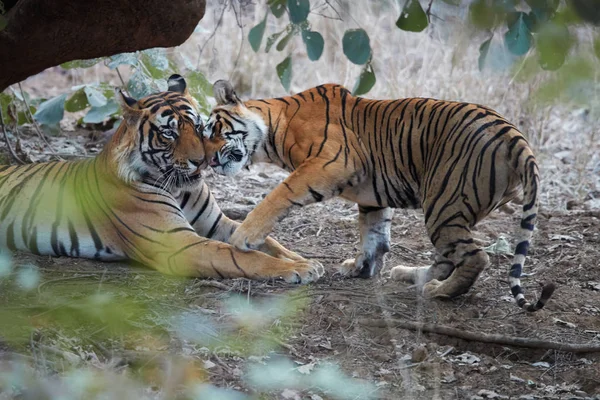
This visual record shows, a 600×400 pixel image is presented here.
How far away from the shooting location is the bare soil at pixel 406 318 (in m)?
3.22

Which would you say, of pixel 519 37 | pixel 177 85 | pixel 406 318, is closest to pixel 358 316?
pixel 406 318

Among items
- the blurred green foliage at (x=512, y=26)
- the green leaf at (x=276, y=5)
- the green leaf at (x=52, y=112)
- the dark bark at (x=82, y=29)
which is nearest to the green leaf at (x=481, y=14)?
the blurred green foliage at (x=512, y=26)

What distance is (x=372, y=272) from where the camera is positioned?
4.61 meters

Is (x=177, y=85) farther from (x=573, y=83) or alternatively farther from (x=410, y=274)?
(x=573, y=83)

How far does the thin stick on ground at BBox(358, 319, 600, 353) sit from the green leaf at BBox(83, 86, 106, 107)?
→ 155 inches

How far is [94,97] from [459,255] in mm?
4069

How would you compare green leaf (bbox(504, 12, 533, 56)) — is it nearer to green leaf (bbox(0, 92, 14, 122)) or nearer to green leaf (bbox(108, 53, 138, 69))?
green leaf (bbox(108, 53, 138, 69))

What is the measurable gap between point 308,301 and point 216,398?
7.93 feet

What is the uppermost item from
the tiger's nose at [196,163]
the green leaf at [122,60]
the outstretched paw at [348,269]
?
the green leaf at [122,60]

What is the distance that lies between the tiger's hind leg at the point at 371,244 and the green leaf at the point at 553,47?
130 inches

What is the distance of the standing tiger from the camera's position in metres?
3.85

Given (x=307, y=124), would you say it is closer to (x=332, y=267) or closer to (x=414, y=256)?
(x=332, y=267)

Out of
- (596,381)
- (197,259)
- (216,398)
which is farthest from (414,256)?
(216,398)

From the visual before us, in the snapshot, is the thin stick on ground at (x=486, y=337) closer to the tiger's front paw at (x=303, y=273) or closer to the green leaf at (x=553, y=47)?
the tiger's front paw at (x=303, y=273)
